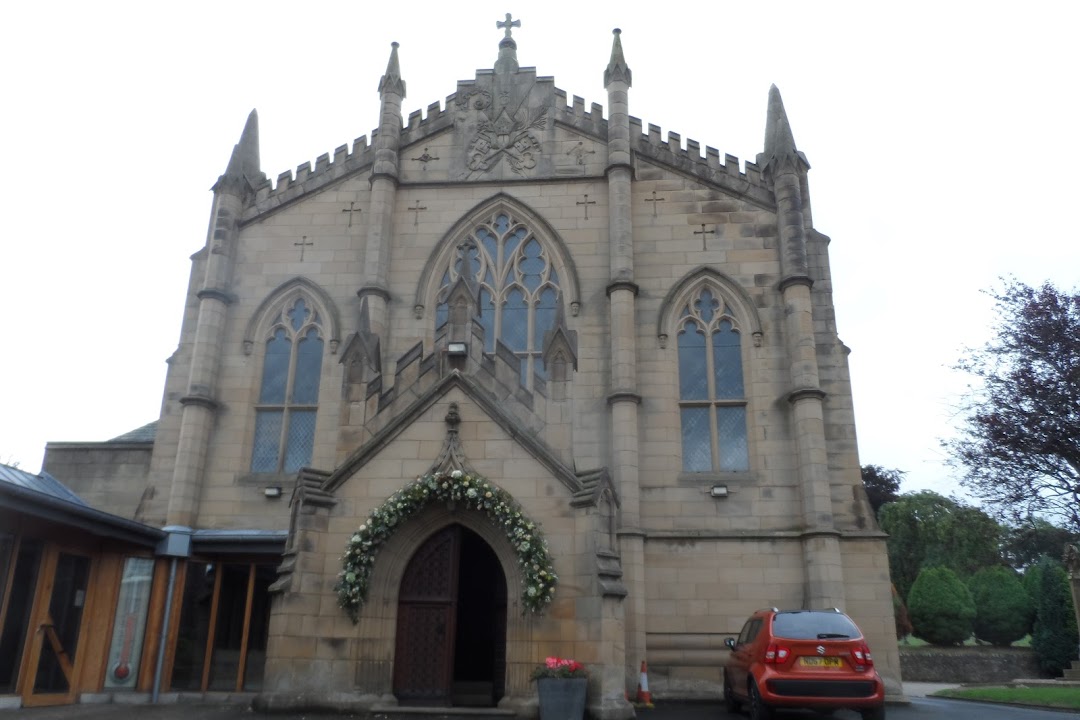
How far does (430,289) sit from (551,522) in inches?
321

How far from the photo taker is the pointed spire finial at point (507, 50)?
21000 mm

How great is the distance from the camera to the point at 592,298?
18344 millimetres

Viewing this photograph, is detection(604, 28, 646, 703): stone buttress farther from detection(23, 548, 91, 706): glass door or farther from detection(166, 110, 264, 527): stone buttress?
detection(23, 548, 91, 706): glass door

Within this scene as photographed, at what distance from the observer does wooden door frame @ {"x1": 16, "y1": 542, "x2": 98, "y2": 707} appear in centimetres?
1351

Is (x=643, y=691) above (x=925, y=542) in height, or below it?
below

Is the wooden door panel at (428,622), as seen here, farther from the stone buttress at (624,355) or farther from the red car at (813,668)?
the red car at (813,668)

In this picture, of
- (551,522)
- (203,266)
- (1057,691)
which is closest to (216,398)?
(203,266)

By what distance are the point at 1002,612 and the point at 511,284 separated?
26.8 meters

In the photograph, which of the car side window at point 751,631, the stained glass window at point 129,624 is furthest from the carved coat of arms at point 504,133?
the car side window at point 751,631

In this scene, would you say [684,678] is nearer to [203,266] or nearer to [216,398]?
[216,398]

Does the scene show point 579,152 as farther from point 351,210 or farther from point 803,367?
point 803,367

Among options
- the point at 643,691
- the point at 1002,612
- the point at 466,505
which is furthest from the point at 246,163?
the point at 1002,612

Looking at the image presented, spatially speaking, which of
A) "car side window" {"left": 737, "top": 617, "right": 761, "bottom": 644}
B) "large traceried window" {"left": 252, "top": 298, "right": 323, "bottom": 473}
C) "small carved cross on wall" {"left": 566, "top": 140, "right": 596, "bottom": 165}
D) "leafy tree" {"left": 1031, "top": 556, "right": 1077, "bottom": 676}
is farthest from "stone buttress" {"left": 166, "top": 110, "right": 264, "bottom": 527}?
"leafy tree" {"left": 1031, "top": 556, "right": 1077, "bottom": 676}

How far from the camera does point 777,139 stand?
1928 centimetres
